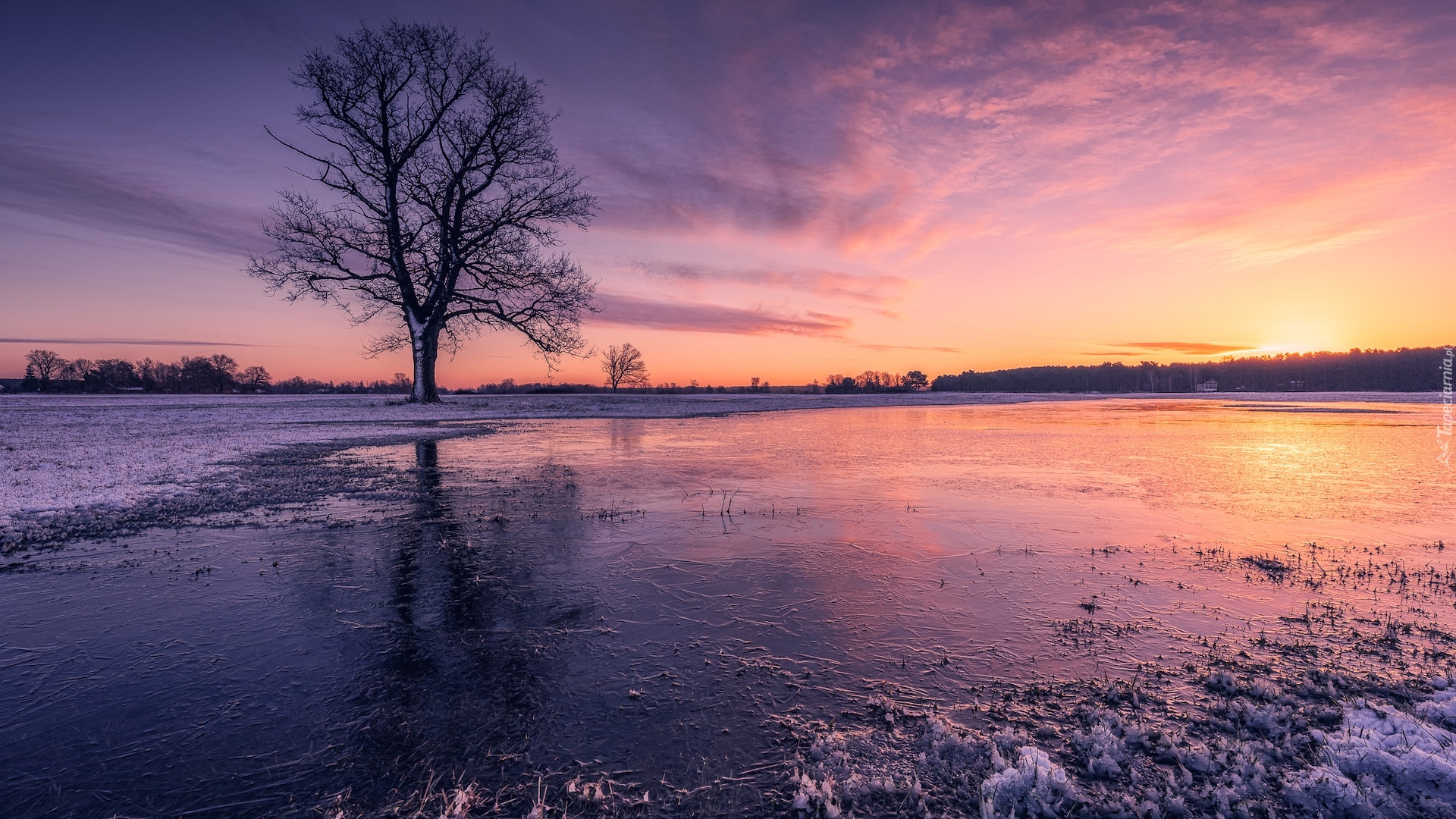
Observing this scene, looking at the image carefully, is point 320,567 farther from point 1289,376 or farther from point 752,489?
point 1289,376

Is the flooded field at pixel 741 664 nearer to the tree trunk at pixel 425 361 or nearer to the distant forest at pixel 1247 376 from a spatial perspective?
the tree trunk at pixel 425 361

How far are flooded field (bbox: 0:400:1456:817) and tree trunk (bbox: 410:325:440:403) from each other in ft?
70.4

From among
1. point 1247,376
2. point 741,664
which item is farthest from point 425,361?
point 1247,376

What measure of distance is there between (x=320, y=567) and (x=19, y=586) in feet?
8.66

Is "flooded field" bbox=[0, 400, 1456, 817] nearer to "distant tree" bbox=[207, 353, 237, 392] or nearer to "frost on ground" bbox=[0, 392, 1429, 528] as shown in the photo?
"frost on ground" bbox=[0, 392, 1429, 528]

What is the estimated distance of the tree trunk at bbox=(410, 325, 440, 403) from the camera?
28.1 metres

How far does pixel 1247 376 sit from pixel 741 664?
652ft

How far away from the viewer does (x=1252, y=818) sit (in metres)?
2.76

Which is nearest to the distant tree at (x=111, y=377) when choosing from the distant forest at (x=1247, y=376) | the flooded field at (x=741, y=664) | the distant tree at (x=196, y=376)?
the distant tree at (x=196, y=376)

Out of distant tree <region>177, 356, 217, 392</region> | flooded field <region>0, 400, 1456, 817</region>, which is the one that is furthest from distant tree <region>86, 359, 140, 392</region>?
flooded field <region>0, 400, 1456, 817</region>

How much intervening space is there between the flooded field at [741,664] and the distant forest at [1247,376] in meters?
138

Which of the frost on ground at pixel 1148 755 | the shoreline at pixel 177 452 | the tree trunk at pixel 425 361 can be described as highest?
the tree trunk at pixel 425 361

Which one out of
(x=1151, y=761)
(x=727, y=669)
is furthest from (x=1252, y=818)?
(x=727, y=669)

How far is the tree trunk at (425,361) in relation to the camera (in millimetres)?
28094
